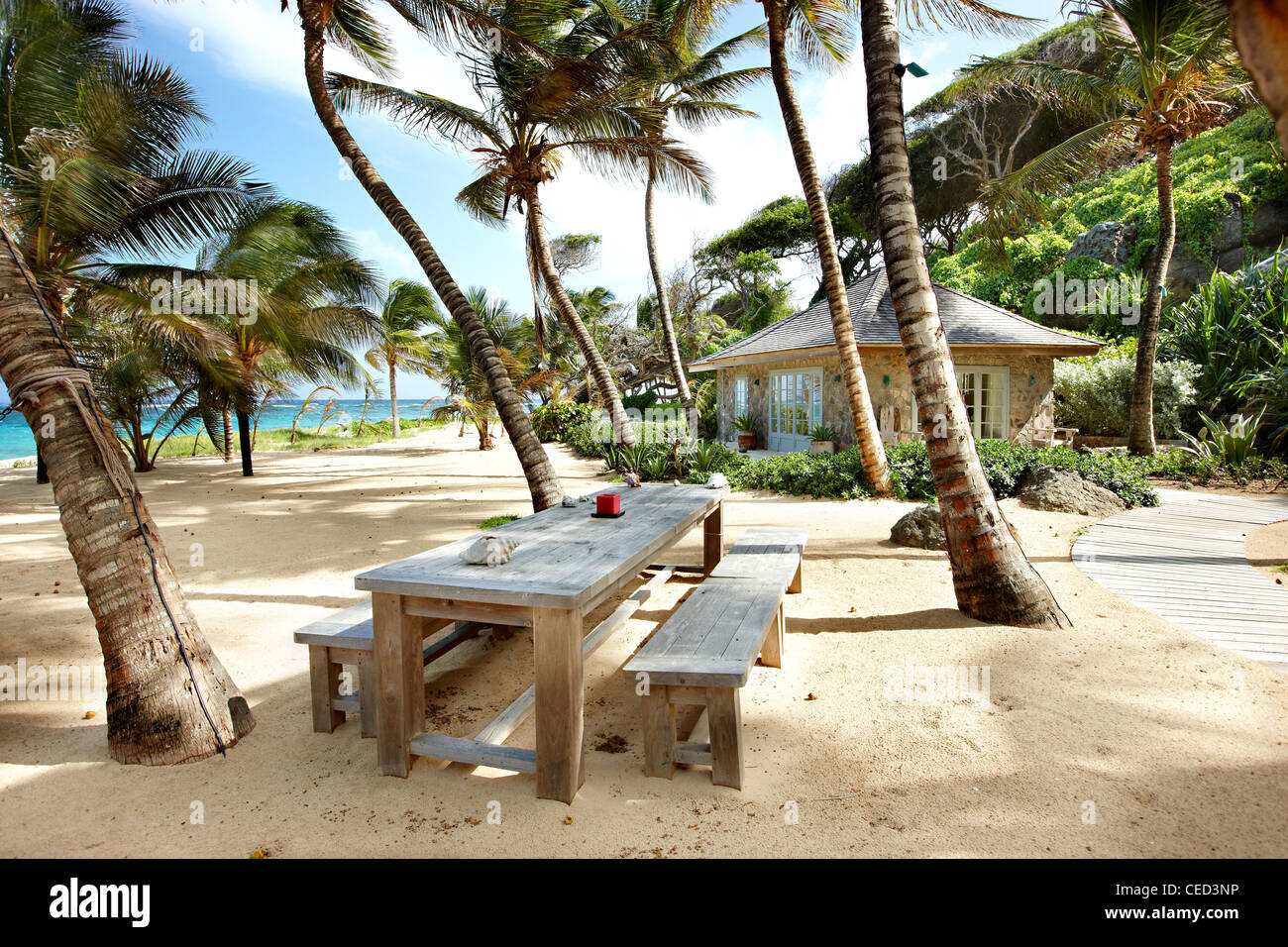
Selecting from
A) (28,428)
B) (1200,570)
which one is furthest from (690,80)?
(28,428)

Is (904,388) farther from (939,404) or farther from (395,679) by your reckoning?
(395,679)

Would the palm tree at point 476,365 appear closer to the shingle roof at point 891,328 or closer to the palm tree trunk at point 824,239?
the shingle roof at point 891,328

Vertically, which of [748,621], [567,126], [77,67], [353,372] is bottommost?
[748,621]

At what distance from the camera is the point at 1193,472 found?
10.5 metres

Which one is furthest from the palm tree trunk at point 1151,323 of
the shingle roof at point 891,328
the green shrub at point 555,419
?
the green shrub at point 555,419

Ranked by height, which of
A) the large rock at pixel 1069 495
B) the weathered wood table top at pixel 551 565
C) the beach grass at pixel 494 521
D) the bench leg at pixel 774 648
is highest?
the weathered wood table top at pixel 551 565

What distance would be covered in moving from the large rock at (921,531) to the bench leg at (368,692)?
566 cm

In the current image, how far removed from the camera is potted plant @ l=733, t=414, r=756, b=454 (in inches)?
664

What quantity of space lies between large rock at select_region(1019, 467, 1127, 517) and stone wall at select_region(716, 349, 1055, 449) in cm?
457

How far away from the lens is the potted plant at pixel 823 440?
45.5 ft

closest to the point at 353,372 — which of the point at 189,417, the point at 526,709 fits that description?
the point at 189,417

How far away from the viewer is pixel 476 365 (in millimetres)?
18422
